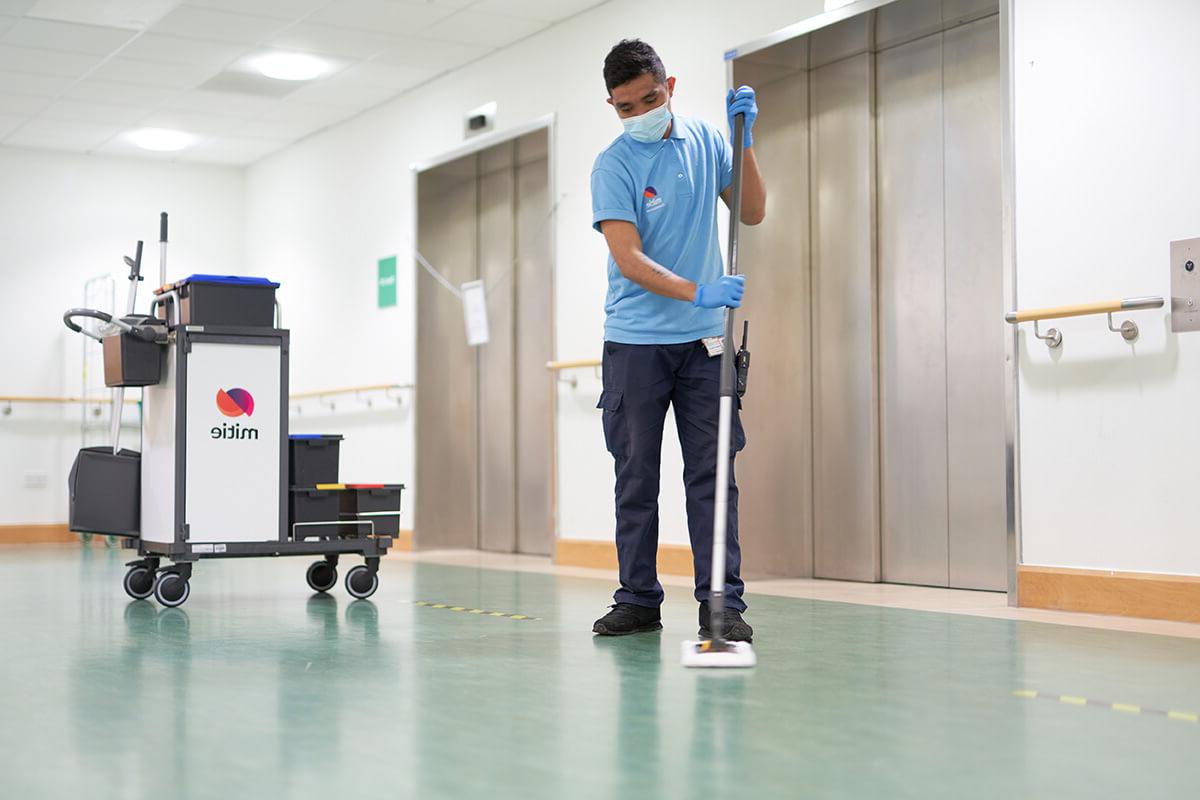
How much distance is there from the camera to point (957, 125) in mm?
4977

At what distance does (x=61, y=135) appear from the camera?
909 cm

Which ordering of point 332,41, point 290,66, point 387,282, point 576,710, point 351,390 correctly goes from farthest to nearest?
point 351,390 < point 387,282 < point 290,66 < point 332,41 < point 576,710

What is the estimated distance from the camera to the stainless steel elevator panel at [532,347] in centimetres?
716

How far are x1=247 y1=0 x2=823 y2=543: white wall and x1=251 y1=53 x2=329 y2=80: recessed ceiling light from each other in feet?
2.16

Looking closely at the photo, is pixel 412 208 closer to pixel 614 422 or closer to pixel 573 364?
pixel 573 364

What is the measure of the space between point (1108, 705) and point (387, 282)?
6344 millimetres

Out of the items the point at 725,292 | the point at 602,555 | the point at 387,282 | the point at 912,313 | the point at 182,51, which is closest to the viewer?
the point at 725,292

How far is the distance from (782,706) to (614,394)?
3.91 feet

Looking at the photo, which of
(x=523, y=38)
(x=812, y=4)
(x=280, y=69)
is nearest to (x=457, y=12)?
(x=523, y=38)

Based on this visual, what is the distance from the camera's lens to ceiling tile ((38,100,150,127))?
27.4 ft

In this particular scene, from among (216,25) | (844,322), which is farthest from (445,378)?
(844,322)

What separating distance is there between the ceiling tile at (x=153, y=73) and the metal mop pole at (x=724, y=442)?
200 inches

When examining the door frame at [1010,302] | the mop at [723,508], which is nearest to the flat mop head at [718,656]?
the mop at [723,508]

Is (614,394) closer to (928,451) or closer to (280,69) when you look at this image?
(928,451)
